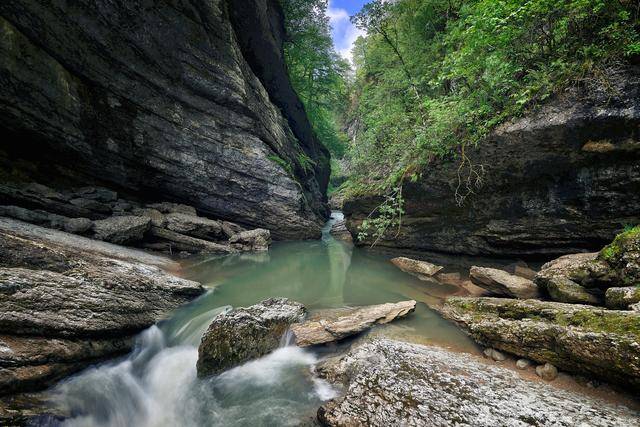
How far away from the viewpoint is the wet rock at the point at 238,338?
4.84 metres

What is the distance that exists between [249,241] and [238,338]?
Answer: 925 cm

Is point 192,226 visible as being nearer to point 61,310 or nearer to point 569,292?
point 61,310

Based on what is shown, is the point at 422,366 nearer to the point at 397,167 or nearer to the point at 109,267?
the point at 109,267

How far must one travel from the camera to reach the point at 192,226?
41.5 feet

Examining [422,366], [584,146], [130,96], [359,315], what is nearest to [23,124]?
[130,96]

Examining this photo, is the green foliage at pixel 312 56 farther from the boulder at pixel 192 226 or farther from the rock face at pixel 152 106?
the boulder at pixel 192 226

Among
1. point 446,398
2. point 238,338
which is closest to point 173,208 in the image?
point 238,338

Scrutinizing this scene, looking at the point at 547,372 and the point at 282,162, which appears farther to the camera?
the point at 282,162

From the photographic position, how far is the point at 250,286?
28.6ft

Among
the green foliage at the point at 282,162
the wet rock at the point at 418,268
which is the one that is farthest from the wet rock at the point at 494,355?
the green foliage at the point at 282,162

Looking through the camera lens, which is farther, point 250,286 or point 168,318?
point 250,286

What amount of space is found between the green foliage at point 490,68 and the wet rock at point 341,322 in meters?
4.55

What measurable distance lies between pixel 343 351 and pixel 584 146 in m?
7.22

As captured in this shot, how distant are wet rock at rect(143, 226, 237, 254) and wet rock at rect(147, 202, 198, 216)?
2071 mm
